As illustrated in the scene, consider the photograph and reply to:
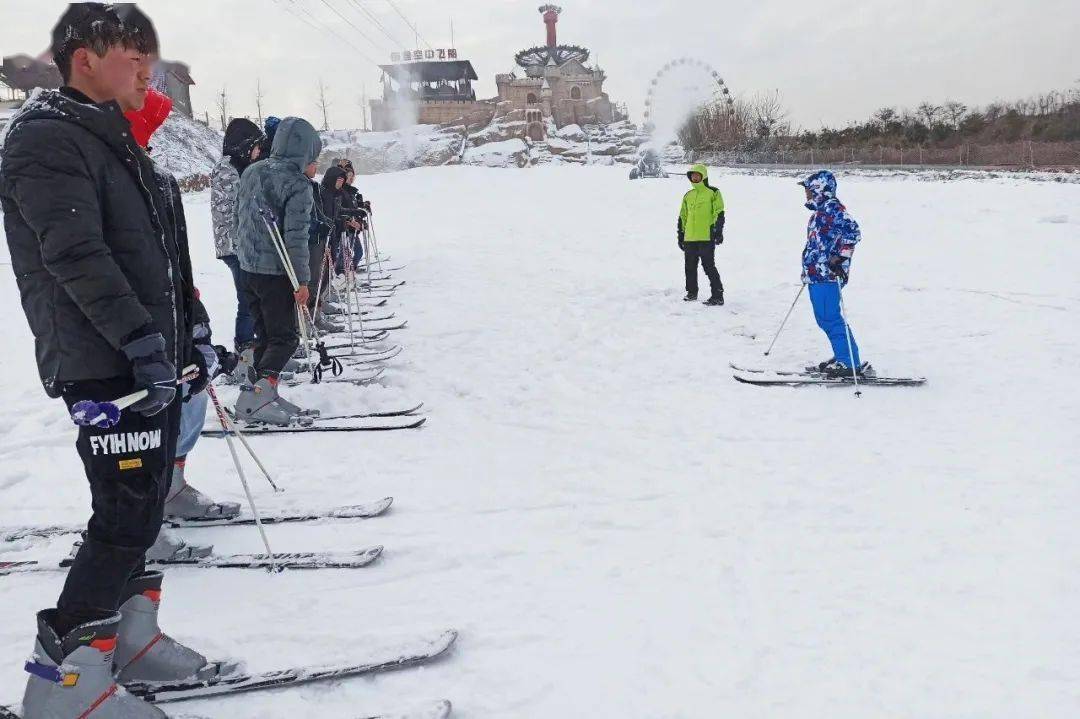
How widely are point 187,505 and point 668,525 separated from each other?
2476 millimetres

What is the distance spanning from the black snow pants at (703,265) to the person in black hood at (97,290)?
7965 millimetres

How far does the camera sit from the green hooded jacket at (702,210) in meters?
9.20

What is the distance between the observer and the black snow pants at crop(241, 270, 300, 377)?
16.4 ft

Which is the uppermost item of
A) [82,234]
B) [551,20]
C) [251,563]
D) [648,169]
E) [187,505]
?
[551,20]

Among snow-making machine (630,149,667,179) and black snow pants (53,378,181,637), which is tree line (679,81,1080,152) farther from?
black snow pants (53,378,181,637)

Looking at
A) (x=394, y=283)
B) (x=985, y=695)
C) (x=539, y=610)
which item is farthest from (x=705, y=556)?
(x=394, y=283)

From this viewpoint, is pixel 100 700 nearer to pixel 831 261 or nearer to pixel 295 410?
pixel 295 410

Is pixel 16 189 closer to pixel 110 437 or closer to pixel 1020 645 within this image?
pixel 110 437

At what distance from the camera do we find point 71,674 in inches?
80.2

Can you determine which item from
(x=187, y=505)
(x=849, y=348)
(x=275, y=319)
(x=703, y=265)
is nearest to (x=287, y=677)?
(x=187, y=505)

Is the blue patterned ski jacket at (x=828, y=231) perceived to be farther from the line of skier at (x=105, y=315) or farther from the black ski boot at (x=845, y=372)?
the line of skier at (x=105, y=315)

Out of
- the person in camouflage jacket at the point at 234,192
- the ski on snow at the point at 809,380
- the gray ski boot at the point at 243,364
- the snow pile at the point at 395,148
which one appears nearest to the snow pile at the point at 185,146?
the snow pile at the point at 395,148

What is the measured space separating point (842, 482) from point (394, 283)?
8.58m

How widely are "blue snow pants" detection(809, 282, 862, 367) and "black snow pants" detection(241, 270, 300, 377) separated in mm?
4305
